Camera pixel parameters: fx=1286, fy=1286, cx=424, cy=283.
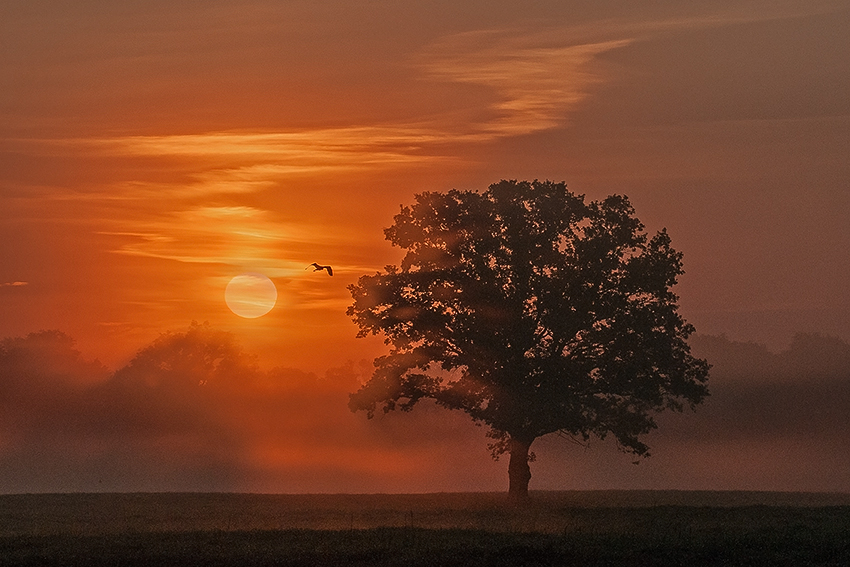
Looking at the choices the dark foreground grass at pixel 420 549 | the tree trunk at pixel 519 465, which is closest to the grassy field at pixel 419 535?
the dark foreground grass at pixel 420 549

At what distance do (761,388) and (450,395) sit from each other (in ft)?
345

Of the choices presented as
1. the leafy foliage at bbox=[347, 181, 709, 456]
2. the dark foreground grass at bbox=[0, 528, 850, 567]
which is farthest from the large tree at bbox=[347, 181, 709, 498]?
the dark foreground grass at bbox=[0, 528, 850, 567]

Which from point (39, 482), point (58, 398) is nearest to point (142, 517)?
point (39, 482)

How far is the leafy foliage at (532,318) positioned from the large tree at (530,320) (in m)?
0.06

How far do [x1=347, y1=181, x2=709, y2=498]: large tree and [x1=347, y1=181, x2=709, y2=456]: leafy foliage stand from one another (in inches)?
2.3

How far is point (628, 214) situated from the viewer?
63.2 meters

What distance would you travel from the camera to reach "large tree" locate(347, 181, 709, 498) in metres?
61.6

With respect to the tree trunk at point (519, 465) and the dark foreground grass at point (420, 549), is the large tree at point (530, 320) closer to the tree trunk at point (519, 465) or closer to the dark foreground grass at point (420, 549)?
the tree trunk at point (519, 465)

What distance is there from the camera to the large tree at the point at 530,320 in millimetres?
61625

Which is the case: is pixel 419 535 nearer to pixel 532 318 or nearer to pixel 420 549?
pixel 420 549

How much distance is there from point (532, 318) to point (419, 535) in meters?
22.8

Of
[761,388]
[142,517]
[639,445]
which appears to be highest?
[761,388]

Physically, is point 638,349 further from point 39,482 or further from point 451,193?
point 39,482

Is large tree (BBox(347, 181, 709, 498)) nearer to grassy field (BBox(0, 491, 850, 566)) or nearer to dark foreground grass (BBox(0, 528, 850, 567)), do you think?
grassy field (BBox(0, 491, 850, 566))
